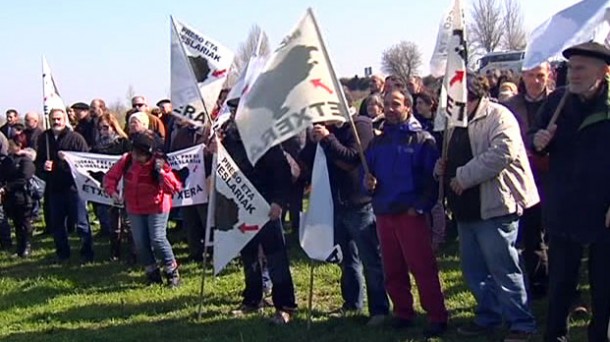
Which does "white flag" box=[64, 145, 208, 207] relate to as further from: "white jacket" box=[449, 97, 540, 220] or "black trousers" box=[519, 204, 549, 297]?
"white jacket" box=[449, 97, 540, 220]

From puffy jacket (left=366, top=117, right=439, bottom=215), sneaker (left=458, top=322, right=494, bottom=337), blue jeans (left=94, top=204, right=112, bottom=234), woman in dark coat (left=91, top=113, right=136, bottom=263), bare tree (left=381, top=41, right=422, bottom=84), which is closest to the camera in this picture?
puffy jacket (left=366, top=117, right=439, bottom=215)

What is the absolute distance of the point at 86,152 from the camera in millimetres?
10328

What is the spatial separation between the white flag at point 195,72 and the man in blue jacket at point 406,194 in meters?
2.00

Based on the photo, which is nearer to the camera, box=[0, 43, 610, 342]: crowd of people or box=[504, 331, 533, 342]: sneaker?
box=[0, 43, 610, 342]: crowd of people

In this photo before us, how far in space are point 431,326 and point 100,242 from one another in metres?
6.72

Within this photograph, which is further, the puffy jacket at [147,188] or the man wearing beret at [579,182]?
the puffy jacket at [147,188]

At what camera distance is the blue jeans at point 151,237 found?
28.8ft

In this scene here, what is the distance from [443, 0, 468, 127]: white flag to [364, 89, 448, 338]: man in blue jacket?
1.51ft

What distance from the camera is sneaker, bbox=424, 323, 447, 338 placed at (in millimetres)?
6310

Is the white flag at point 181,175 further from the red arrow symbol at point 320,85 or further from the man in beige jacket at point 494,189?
the man in beige jacket at point 494,189

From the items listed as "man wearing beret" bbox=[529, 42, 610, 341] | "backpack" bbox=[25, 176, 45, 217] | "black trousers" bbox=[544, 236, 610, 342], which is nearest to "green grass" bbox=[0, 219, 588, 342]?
"black trousers" bbox=[544, 236, 610, 342]

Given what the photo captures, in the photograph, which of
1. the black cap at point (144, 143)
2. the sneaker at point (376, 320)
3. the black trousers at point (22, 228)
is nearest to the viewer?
the sneaker at point (376, 320)

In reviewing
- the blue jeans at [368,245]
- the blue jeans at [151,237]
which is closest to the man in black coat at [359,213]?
the blue jeans at [368,245]

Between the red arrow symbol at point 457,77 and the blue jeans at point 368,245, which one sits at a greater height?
the red arrow symbol at point 457,77
